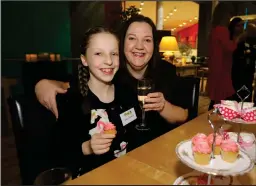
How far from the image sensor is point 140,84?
141 cm

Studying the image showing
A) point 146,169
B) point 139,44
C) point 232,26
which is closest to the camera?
point 146,169

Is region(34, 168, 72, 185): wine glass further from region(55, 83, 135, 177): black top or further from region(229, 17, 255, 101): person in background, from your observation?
region(229, 17, 255, 101): person in background

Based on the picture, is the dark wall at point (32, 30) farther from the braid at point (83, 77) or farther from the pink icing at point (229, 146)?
the pink icing at point (229, 146)

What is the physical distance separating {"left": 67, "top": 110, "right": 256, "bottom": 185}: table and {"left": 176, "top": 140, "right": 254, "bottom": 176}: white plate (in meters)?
0.12

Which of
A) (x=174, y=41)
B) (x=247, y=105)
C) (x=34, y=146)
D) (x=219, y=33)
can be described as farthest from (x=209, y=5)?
(x=34, y=146)

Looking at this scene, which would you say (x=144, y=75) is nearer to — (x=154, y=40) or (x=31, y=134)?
(x=154, y=40)

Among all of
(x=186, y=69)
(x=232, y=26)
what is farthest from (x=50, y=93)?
(x=186, y=69)

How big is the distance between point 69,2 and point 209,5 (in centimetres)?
457

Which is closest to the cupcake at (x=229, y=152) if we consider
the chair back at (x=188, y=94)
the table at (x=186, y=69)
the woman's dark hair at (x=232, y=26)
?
the chair back at (x=188, y=94)

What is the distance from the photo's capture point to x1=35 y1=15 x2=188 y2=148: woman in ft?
4.92

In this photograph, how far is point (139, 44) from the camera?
5.51 ft

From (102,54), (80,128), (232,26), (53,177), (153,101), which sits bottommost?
(53,177)

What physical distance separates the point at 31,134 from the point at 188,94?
1.22 metres

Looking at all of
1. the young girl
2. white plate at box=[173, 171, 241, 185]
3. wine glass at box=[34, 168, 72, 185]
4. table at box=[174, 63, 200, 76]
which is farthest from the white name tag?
table at box=[174, 63, 200, 76]
